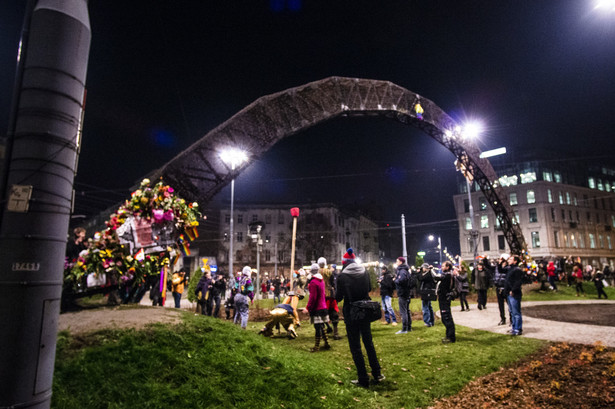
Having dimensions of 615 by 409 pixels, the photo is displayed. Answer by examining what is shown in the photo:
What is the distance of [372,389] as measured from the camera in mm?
6141

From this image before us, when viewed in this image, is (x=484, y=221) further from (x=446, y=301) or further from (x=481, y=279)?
(x=446, y=301)

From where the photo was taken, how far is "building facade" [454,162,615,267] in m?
62.4

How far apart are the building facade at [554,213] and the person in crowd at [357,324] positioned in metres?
59.9

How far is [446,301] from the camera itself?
31.6 feet

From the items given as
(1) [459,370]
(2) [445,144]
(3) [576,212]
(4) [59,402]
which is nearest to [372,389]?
(1) [459,370]

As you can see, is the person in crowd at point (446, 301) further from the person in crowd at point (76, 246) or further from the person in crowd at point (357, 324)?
the person in crowd at point (76, 246)

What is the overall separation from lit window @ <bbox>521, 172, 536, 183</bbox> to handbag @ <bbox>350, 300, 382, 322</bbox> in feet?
230

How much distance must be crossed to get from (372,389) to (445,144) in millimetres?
18534

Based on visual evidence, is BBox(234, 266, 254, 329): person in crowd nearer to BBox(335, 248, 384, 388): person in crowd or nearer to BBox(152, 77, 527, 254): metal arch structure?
BBox(152, 77, 527, 254): metal arch structure

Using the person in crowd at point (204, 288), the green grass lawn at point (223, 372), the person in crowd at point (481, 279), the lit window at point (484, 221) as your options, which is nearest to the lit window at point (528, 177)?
the lit window at point (484, 221)

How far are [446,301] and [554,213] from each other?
6695 cm

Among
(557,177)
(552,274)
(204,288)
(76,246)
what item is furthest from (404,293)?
(557,177)

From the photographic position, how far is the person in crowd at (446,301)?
9406 millimetres

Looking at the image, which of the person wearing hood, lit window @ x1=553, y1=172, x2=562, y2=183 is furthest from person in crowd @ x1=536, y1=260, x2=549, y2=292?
lit window @ x1=553, y1=172, x2=562, y2=183
